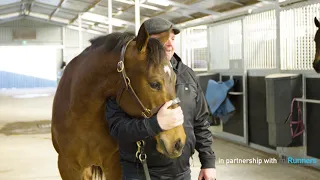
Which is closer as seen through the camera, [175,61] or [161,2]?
[175,61]

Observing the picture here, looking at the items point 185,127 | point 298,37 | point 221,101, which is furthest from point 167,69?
point 221,101

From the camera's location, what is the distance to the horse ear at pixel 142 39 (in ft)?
4.80

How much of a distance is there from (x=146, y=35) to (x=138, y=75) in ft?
0.46

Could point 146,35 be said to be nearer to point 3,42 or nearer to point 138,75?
point 138,75

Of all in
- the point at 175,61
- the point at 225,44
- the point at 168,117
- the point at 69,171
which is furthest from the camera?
the point at 225,44

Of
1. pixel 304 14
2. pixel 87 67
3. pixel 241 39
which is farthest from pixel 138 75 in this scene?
pixel 241 39

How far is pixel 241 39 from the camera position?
5648mm

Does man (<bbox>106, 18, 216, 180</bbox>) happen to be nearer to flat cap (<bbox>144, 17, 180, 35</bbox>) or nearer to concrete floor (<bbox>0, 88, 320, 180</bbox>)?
flat cap (<bbox>144, 17, 180, 35</bbox>)

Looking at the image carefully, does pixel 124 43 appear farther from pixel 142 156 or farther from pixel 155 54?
pixel 142 156

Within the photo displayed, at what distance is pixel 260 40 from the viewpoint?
522 cm

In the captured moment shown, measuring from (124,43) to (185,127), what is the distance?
40 centimetres

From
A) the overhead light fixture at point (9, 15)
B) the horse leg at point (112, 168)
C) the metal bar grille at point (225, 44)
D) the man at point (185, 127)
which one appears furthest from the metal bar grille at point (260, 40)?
the overhead light fixture at point (9, 15)

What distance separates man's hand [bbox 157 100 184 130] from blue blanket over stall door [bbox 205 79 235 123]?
4.30m

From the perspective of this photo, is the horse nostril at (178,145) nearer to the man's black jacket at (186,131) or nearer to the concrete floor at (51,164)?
the man's black jacket at (186,131)
